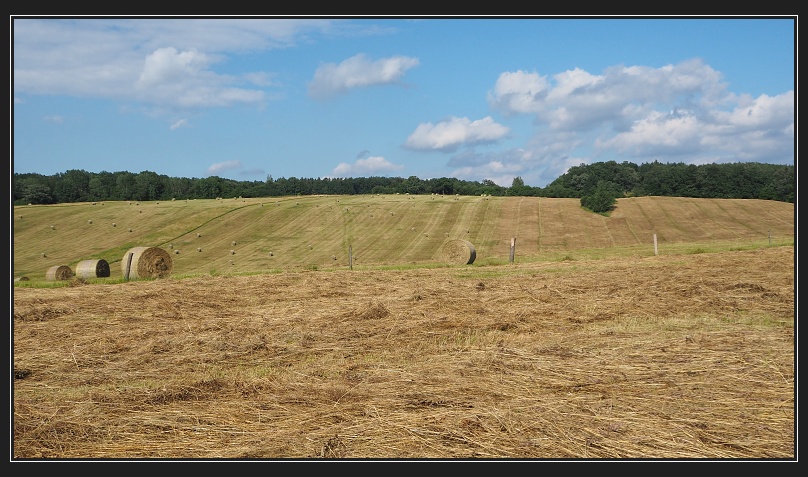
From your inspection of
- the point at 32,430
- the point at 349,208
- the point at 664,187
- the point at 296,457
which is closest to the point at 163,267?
the point at 32,430

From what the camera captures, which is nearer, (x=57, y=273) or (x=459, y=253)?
(x=57, y=273)

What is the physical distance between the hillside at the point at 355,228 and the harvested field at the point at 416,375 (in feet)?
99.3

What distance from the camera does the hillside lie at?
49.6 metres

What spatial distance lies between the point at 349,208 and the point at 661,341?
61857 millimetres

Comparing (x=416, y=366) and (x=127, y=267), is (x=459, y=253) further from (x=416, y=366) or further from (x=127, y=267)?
(x=416, y=366)

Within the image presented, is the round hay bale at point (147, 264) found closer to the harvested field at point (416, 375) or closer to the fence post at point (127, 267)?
the fence post at point (127, 267)

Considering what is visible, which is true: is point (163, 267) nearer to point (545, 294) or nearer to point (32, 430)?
point (545, 294)

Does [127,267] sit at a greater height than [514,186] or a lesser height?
lesser

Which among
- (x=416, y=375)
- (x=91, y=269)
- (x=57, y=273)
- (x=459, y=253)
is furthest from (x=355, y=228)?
(x=416, y=375)

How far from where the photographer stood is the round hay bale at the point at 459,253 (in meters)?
31.5

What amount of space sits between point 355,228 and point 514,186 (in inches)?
1689

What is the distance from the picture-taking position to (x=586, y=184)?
392 ft

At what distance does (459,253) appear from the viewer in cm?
3191

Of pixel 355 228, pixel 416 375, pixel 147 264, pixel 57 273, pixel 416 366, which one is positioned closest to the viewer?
pixel 416 375
